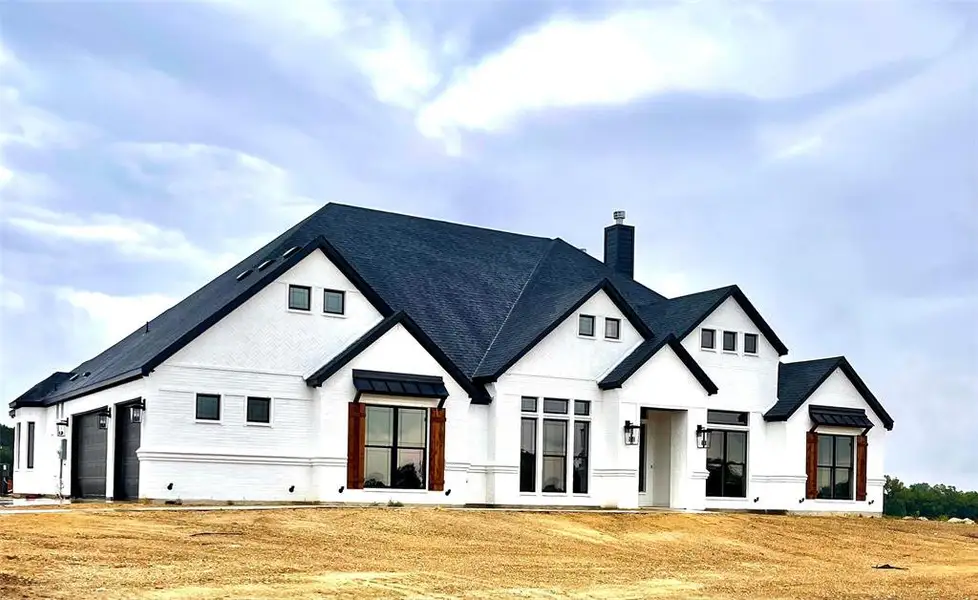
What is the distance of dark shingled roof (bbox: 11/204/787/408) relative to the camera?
32.4m

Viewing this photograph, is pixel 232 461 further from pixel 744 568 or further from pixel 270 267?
pixel 744 568

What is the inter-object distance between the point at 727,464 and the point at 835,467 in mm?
4134

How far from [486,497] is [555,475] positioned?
87.6 inches

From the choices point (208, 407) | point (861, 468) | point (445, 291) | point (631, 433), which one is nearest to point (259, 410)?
point (208, 407)

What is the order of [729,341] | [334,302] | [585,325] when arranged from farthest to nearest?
[729,341], [585,325], [334,302]

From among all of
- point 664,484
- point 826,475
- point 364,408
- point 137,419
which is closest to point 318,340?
point 364,408

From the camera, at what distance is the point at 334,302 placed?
31922mm

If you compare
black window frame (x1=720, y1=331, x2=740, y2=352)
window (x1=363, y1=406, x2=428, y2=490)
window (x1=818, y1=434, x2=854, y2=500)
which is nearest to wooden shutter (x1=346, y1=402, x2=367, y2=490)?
window (x1=363, y1=406, x2=428, y2=490)

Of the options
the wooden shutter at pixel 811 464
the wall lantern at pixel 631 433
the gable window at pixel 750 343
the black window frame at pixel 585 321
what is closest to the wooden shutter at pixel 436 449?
the black window frame at pixel 585 321

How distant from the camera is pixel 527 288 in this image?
38.2 m

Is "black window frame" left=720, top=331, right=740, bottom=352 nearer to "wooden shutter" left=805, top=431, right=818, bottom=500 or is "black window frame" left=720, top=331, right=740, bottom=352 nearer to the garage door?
"wooden shutter" left=805, top=431, right=818, bottom=500

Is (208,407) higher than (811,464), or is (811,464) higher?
(208,407)

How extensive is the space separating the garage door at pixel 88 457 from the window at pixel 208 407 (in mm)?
4223

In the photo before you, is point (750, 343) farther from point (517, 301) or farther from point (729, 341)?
point (517, 301)
